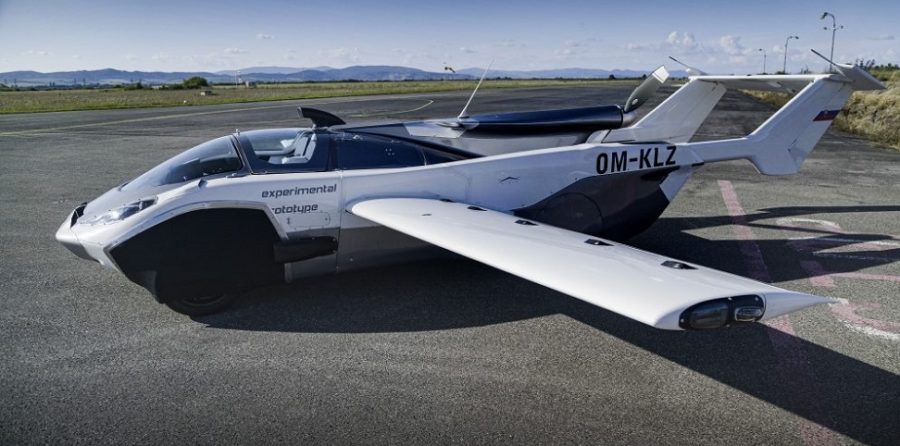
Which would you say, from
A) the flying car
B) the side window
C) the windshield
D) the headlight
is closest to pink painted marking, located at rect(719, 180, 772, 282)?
the flying car

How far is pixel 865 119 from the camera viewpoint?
2500cm

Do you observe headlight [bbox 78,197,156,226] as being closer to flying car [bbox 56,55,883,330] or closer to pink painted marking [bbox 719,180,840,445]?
flying car [bbox 56,55,883,330]

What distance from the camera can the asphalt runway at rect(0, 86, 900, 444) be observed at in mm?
4250

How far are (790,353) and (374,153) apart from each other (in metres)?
4.55

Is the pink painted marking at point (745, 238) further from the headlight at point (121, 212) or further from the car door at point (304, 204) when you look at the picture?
the headlight at point (121, 212)

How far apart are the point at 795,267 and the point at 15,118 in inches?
1446

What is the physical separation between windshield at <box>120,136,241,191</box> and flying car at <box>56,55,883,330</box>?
19mm

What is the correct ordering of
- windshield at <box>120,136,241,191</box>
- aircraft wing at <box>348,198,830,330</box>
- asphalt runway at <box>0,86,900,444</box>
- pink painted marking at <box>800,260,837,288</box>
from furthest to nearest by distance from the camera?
pink painted marking at <box>800,260,837,288</box> < windshield at <box>120,136,241,191</box> < asphalt runway at <box>0,86,900,444</box> < aircraft wing at <box>348,198,830,330</box>

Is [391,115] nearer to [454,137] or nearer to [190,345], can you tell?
[454,137]

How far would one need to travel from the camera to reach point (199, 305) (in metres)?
6.16

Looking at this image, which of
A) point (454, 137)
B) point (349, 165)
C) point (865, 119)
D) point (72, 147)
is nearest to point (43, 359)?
point (349, 165)

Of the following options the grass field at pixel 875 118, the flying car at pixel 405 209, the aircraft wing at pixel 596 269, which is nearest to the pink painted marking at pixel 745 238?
the flying car at pixel 405 209

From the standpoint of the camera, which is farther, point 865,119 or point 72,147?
point 865,119

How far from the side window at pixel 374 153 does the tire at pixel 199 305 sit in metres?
1.88
